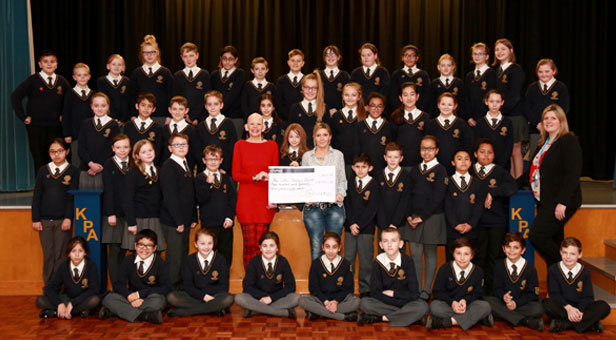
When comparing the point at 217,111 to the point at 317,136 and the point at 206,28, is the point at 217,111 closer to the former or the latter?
the point at 317,136

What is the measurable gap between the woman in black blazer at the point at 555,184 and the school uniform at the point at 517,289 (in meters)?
0.38

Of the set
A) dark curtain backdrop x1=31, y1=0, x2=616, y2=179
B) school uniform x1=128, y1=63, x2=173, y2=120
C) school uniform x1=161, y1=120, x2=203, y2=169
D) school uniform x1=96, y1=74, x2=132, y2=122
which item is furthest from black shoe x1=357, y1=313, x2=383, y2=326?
dark curtain backdrop x1=31, y1=0, x2=616, y2=179

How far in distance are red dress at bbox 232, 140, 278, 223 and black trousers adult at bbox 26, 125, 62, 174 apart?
2659mm

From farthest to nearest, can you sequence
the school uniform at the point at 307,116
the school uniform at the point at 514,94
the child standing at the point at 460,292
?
the school uniform at the point at 514,94
the school uniform at the point at 307,116
the child standing at the point at 460,292

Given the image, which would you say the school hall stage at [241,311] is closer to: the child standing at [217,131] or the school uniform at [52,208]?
the school uniform at [52,208]

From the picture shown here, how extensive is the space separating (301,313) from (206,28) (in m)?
5.56

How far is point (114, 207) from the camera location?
550 centimetres

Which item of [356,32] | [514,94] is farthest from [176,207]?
[356,32]

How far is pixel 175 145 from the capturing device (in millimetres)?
5391

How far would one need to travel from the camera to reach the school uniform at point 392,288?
4.98 metres

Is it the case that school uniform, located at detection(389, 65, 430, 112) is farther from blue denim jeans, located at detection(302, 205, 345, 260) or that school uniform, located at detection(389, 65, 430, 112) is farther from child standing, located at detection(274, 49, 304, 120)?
blue denim jeans, located at detection(302, 205, 345, 260)

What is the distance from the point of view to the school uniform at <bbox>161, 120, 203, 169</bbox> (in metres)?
6.02

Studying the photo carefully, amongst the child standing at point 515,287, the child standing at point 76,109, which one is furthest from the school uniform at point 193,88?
the child standing at point 515,287

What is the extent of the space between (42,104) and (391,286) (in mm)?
4528
